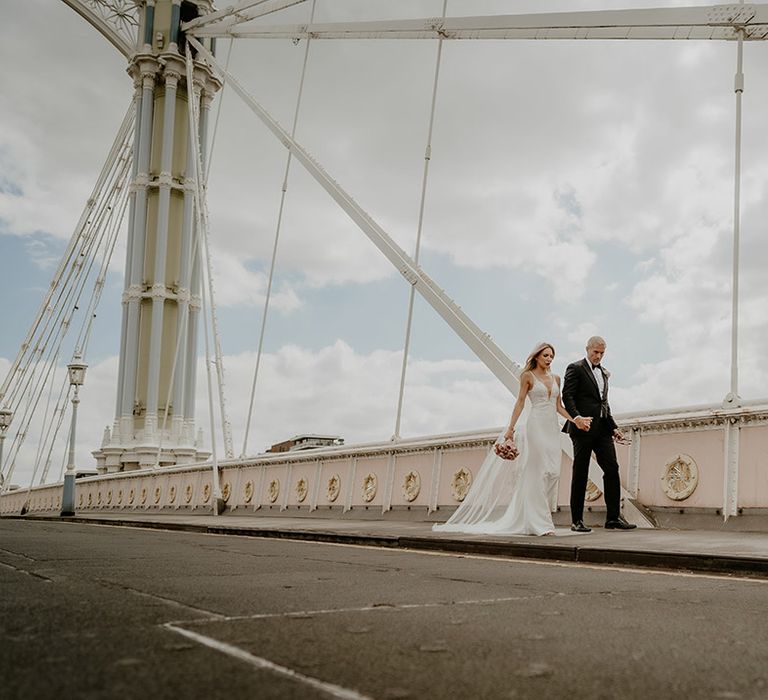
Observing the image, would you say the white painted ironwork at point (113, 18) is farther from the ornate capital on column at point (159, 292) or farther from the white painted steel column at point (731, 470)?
the white painted steel column at point (731, 470)

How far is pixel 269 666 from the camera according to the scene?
7.17ft

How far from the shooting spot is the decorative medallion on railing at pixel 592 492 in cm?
959

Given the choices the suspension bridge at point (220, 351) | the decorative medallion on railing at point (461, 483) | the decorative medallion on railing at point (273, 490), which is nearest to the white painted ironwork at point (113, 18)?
the suspension bridge at point (220, 351)

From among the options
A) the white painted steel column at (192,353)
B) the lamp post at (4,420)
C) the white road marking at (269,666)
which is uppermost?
the white painted steel column at (192,353)

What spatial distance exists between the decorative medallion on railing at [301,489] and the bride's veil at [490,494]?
6.71 m

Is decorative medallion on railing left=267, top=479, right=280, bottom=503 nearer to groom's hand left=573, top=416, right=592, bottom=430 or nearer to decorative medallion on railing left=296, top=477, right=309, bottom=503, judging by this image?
decorative medallion on railing left=296, top=477, right=309, bottom=503

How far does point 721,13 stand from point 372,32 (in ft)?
31.4

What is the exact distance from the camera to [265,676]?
2070 millimetres

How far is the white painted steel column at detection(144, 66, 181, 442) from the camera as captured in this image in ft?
110

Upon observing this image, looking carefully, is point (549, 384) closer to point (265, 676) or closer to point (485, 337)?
point (485, 337)

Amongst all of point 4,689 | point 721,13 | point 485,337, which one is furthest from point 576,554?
point 721,13

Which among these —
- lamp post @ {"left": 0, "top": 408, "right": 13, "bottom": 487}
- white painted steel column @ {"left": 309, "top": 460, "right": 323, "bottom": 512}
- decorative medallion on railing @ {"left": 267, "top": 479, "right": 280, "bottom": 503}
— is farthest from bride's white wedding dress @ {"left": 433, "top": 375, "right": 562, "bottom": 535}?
lamp post @ {"left": 0, "top": 408, "right": 13, "bottom": 487}

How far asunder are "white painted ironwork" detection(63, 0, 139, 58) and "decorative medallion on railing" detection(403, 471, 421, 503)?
30.8m

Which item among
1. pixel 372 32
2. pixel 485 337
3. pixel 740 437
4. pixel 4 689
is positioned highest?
pixel 372 32
